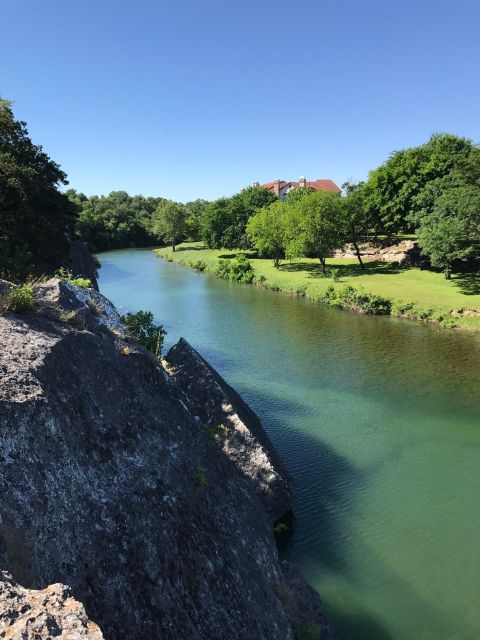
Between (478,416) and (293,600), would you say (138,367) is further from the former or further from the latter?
(478,416)

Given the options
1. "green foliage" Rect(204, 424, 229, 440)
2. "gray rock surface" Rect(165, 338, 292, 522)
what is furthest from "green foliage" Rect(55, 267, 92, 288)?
"green foliage" Rect(204, 424, 229, 440)

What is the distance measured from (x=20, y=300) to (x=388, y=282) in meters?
46.8

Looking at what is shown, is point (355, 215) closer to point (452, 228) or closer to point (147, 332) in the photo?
A: point (452, 228)

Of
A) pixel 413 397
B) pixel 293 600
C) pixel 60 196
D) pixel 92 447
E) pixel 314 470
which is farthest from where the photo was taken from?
pixel 60 196

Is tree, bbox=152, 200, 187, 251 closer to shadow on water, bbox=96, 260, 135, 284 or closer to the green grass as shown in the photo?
shadow on water, bbox=96, 260, 135, 284

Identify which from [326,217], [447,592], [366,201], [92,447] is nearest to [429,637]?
[447,592]

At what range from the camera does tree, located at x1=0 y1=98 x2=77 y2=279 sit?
2386 cm

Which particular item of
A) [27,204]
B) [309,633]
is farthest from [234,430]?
[27,204]

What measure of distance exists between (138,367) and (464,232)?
42.9 metres

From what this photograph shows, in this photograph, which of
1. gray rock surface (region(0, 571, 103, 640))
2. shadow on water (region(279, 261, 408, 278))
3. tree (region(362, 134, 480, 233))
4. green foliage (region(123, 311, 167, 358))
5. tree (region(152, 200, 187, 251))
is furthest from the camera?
tree (region(152, 200, 187, 251))

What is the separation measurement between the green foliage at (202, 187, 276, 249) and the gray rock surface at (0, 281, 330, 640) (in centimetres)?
7893

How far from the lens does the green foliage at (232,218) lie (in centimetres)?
8881

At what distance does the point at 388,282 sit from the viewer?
51188mm

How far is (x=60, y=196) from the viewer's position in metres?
32.1
